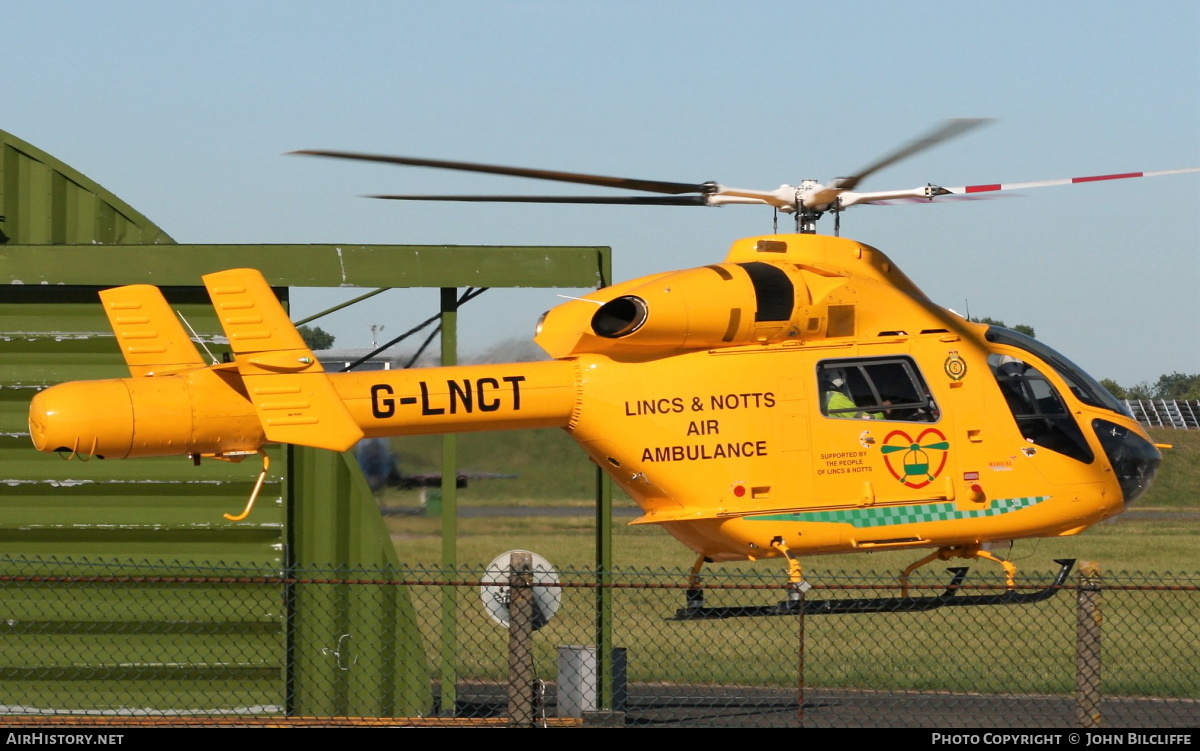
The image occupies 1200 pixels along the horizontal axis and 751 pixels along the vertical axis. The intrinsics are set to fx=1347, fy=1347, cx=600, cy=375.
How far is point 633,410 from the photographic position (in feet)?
31.6

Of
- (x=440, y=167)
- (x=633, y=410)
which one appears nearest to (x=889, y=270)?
(x=633, y=410)

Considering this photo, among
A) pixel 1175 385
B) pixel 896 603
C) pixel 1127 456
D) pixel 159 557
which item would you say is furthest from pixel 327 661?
pixel 1175 385

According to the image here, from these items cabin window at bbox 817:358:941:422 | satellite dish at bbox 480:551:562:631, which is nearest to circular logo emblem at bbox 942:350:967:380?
cabin window at bbox 817:358:941:422

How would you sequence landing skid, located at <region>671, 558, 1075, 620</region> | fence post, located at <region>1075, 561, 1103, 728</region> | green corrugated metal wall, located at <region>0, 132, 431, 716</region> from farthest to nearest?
green corrugated metal wall, located at <region>0, 132, 431, 716</region> → landing skid, located at <region>671, 558, 1075, 620</region> → fence post, located at <region>1075, 561, 1103, 728</region>

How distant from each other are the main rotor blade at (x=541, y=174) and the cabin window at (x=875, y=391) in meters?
1.68

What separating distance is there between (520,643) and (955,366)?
4206 millimetres

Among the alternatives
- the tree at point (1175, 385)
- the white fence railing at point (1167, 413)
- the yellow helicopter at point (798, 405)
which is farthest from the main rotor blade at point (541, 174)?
the tree at point (1175, 385)

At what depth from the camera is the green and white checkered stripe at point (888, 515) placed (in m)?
9.70

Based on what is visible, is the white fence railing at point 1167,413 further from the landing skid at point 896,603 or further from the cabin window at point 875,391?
the landing skid at point 896,603

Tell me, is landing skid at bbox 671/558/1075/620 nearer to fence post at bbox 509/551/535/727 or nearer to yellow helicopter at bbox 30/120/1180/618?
yellow helicopter at bbox 30/120/1180/618

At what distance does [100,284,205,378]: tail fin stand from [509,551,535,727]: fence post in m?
2.63

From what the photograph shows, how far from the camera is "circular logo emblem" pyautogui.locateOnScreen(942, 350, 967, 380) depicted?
33.0 ft

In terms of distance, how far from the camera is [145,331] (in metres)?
8.57
